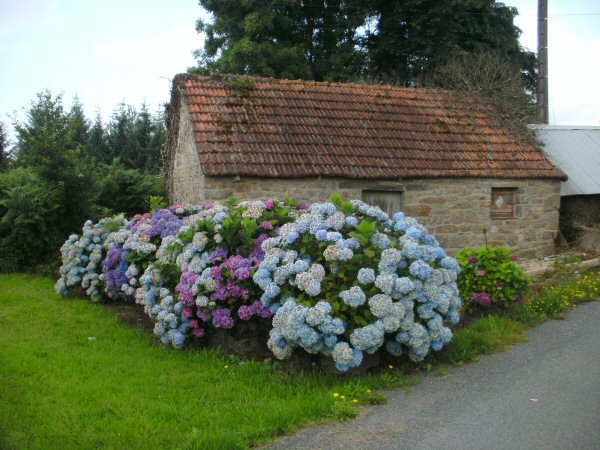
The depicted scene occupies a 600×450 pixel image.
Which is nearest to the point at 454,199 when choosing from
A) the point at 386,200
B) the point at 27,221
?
the point at 386,200

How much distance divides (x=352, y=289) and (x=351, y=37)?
66.3ft

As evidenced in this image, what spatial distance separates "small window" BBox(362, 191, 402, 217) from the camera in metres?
13.2

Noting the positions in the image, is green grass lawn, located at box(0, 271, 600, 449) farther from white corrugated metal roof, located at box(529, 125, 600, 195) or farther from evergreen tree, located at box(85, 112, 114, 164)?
evergreen tree, located at box(85, 112, 114, 164)

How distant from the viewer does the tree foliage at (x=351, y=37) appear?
2191 cm

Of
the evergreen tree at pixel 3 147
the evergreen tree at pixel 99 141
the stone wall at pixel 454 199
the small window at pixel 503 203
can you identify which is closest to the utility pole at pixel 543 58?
the stone wall at pixel 454 199

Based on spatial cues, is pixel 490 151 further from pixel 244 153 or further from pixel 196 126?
pixel 196 126

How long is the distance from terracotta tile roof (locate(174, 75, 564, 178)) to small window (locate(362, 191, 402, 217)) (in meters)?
0.54

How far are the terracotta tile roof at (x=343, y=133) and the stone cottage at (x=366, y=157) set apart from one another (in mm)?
28

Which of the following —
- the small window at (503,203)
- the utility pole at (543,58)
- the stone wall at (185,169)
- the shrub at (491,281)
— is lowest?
the shrub at (491,281)

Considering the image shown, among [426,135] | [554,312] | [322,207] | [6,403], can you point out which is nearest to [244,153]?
[426,135]

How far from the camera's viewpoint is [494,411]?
16.9 ft

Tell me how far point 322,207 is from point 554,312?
399cm

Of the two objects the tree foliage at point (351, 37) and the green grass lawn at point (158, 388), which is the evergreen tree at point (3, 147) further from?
the green grass lawn at point (158, 388)

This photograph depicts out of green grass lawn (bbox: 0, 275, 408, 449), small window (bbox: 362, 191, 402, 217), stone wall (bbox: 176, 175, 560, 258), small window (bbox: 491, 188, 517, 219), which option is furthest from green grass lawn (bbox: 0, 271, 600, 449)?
small window (bbox: 491, 188, 517, 219)
